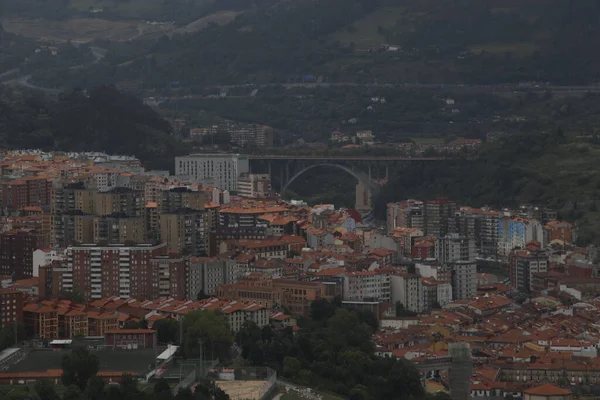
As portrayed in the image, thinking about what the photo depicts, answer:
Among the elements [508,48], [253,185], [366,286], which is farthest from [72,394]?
[508,48]

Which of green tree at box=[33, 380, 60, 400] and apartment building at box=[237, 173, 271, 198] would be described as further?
apartment building at box=[237, 173, 271, 198]

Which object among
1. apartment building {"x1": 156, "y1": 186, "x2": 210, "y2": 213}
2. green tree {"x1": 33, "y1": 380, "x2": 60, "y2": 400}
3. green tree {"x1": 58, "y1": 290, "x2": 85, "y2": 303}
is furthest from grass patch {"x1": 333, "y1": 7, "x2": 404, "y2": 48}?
green tree {"x1": 33, "y1": 380, "x2": 60, "y2": 400}

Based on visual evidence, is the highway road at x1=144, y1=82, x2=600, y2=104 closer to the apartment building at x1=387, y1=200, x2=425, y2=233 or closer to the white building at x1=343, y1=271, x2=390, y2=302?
the apartment building at x1=387, y1=200, x2=425, y2=233

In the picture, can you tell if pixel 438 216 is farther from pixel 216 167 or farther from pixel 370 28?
pixel 370 28

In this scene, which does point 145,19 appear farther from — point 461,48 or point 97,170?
point 97,170

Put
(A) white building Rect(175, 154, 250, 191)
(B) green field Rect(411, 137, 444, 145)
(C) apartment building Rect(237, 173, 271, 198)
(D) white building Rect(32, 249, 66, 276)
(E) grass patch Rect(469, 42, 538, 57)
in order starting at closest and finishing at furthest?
(D) white building Rect(32, 249, 66, 276), (C) apartment building Rect(237, 173, 271, 198), (A) white building Rect(175, 154, 250, 191), (B) green field Rect(411, 137, 444, 145), (E) grass patch Rect(469, 42, 538, 57)

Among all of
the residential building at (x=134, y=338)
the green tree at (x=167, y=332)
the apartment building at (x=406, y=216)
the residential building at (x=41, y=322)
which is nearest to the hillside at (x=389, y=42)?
the apartment building at (x=406, y=216)

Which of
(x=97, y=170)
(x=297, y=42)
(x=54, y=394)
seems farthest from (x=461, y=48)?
(x=54, y=394)
